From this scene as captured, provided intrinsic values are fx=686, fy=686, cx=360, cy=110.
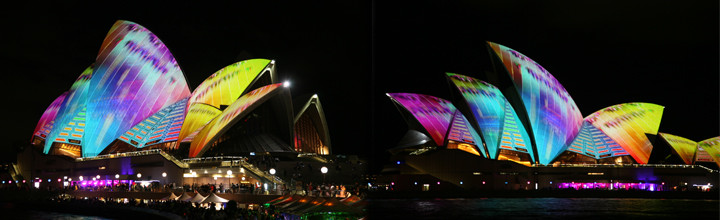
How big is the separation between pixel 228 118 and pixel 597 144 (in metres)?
24.3

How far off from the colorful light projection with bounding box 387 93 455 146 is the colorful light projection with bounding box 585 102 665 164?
9.75 metres

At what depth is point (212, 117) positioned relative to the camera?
40.4 m

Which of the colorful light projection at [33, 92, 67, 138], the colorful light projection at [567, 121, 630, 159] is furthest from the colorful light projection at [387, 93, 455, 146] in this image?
the colorful light projection at [33, 92, 67, 138]

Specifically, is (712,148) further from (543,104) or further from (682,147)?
(543,104)

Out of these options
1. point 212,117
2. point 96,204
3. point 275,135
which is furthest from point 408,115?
point 96,204

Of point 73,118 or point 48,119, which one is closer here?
point 73,118

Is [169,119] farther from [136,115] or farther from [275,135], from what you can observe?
[275,135]

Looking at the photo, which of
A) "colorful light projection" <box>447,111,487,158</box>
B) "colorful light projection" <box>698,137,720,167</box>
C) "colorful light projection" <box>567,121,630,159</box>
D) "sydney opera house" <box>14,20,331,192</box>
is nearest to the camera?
"sydney opera house" <box>14,20,331,192</box>

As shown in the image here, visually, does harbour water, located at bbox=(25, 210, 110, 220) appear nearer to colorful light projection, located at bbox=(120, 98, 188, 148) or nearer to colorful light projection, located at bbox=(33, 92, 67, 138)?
colorful light projection, located at bbox=(120, 98, 188, 148)

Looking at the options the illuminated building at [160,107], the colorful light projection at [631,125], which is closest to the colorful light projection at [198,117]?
the illuminated building at [160,107]

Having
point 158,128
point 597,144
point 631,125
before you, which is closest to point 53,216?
point 158,128

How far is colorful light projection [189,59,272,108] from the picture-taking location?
41.2 m

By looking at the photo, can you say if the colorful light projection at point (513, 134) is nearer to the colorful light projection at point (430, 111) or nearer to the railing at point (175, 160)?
the colorful light projection at point (430, 111)

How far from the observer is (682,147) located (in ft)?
157
